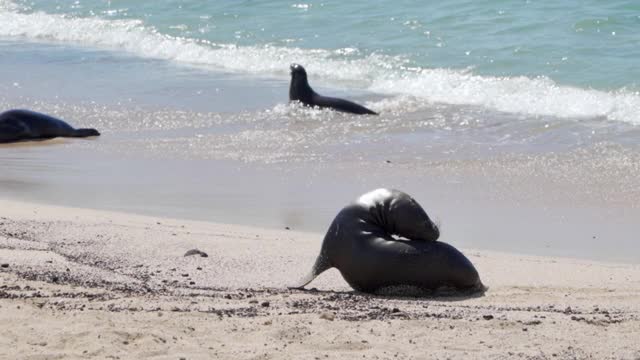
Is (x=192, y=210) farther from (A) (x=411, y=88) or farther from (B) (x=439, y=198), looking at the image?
(A) (x=411, y=88)

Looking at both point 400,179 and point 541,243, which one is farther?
point 400,179

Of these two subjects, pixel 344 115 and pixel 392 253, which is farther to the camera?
pixel 344 115

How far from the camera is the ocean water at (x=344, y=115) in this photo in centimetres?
950

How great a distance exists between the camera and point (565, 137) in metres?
12.2

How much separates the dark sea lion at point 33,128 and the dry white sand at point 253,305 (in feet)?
15.8

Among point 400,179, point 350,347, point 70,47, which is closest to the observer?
point 350,347

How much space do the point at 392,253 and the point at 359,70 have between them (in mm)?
10823

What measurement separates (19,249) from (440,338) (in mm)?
2746

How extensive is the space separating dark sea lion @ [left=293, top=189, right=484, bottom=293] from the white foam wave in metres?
6.53

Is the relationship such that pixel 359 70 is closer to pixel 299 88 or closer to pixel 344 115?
pixel 299 88

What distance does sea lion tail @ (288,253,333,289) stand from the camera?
6707 mm

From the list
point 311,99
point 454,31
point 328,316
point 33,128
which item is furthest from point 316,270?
point 454,31

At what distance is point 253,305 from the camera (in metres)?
6.05

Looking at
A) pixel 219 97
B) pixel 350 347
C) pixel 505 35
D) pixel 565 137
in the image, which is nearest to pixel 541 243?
pixel 350 347
